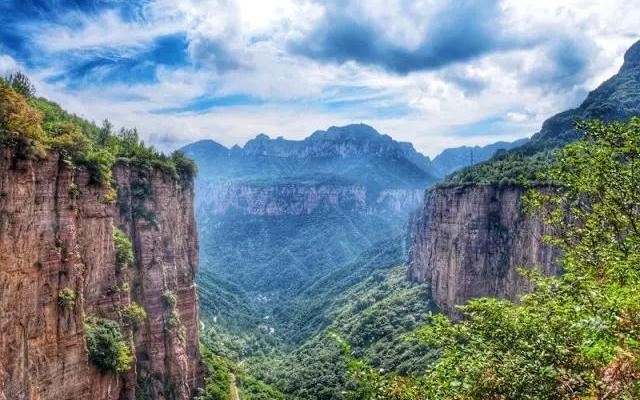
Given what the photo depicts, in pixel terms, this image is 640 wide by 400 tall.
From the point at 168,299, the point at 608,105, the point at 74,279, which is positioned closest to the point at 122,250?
the point at 168,299

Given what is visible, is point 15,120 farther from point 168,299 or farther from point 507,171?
point 507,171

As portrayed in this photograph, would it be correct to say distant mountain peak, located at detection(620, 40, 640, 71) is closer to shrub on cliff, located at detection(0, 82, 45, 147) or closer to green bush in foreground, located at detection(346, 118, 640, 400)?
green bush in foreground, located at detection(346, 118, 640, 400)

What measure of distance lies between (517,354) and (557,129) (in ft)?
377

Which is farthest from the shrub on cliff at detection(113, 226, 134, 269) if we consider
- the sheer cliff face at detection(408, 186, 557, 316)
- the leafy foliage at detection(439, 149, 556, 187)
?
the leafy foliage at detection(439, 149, 556, 187)

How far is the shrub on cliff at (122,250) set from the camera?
40.4m

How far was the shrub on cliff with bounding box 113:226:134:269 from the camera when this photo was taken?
4041 centimetres

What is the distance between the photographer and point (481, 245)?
68.8 m

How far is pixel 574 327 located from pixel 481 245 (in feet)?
195

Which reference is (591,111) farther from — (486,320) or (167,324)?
(486,320)

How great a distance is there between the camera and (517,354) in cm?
1378

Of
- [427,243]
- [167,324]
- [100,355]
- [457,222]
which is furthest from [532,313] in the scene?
[427,243]

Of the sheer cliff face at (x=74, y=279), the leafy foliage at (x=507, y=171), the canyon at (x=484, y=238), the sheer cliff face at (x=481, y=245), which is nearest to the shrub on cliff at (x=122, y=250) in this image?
the sheer cliff face at (x=74, y=279)

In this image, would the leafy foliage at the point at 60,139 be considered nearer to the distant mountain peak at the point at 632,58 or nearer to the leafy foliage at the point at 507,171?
the leafy foliage at the point at 507,171

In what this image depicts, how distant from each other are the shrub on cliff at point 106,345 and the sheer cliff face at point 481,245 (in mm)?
40514
